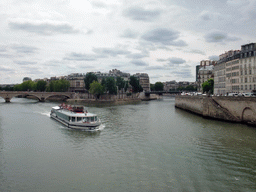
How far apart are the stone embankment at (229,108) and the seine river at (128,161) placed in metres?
5.52

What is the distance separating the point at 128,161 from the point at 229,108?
76.8 ft

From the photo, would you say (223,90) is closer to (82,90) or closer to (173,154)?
(173,154)

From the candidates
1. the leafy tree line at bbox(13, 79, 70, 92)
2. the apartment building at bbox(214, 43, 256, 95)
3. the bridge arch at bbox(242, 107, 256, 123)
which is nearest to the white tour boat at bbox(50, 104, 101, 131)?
the bridge arch at bbox(242, 107, 256, 123)

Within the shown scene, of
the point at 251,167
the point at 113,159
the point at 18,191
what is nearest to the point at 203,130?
the point at 251,167

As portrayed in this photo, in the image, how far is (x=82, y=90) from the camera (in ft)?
494

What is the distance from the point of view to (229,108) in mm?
36375

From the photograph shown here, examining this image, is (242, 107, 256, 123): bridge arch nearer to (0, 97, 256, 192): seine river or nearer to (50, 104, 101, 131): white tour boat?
(0, 97, 256, 192): seine river

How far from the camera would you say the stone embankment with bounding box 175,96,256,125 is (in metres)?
32.5

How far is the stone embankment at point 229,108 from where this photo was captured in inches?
1278

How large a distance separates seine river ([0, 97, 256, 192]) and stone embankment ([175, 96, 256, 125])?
5516mm

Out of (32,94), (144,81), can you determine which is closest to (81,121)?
(32,94)

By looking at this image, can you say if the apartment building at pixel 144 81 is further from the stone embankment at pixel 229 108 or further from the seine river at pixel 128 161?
the seine river at pixel 128 161

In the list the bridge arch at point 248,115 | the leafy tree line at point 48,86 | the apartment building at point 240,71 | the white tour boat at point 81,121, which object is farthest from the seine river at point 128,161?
the leafy tree line at point 48,86

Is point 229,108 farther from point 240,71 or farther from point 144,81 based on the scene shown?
point 144,81
